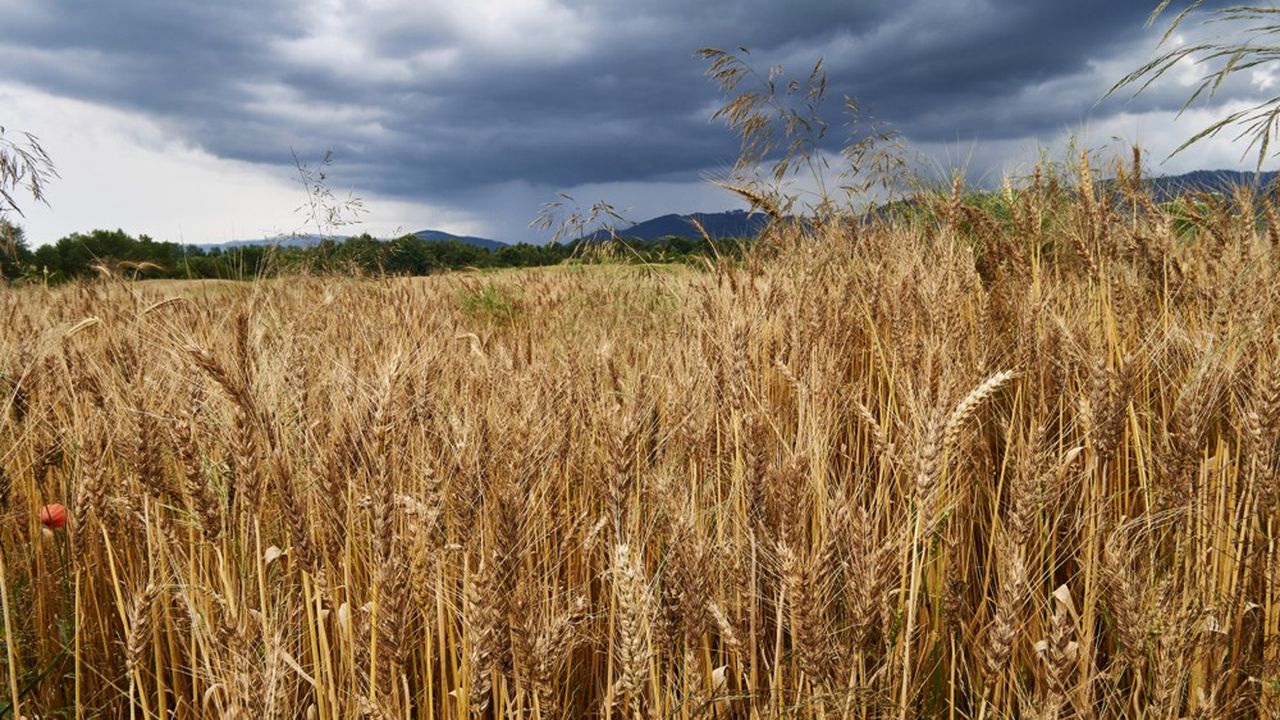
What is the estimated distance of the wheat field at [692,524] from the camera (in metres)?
1.18

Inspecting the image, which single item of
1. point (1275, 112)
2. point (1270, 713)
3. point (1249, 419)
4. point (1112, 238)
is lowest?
point (1270, 713)

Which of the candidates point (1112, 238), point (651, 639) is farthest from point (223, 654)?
point (1112, 238)

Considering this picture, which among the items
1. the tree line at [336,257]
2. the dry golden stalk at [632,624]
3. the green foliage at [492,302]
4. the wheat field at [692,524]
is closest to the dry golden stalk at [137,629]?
the wheat field at [692,524]

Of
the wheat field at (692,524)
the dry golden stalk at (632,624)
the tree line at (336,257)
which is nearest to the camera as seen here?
the dry golden stalk at (632,624)

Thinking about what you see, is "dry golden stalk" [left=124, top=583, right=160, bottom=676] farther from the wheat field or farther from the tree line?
the tree line

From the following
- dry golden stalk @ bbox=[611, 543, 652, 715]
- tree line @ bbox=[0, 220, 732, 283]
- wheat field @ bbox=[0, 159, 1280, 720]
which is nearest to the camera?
dry golden stalk @ bbox=[611, 543, 652, 715]

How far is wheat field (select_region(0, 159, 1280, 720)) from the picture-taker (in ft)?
3.87

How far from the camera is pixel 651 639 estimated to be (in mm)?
1268

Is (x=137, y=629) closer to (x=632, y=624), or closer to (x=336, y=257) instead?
(x=632, y=624)

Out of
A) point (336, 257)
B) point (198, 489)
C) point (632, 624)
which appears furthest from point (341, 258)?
point (632, 624)

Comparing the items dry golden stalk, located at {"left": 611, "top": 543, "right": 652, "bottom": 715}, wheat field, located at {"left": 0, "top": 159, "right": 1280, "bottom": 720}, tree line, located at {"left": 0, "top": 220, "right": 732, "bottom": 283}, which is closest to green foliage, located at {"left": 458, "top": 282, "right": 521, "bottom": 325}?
tree line, located at {"left": 0, "top": 220, "right": 732, "bottom": 283}

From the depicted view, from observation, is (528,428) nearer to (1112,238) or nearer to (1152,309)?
(1112,238)

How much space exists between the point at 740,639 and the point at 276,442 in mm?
897

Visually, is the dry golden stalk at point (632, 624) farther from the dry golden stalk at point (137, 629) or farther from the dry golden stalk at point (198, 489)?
the dry golden stalk at point (137, 629)
